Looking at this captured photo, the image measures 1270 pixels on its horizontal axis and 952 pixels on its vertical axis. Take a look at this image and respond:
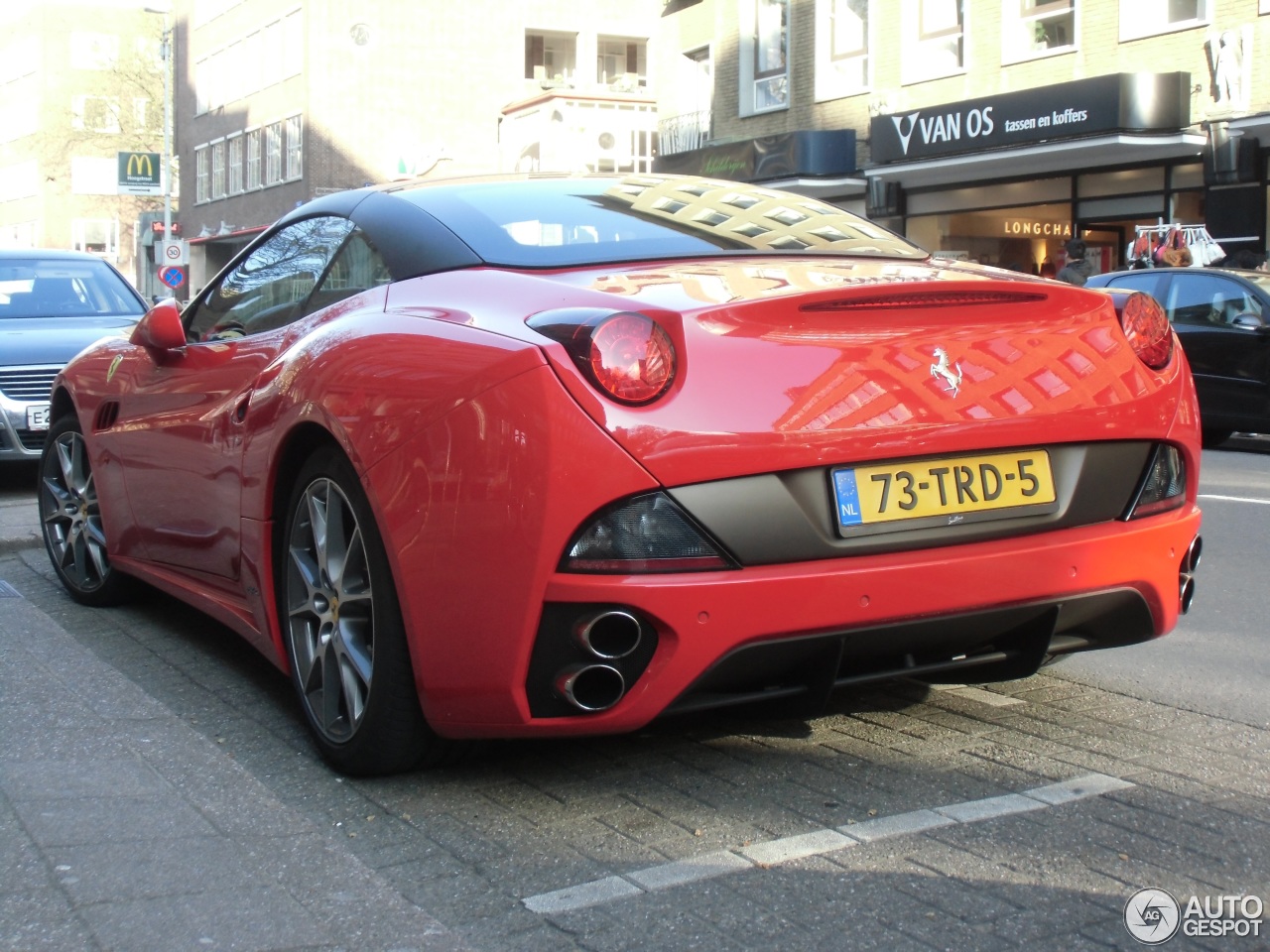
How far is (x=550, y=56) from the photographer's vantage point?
5147cm

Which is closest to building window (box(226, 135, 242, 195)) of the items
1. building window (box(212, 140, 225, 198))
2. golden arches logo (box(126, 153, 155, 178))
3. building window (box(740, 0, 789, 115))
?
building window (box(212, 140, 225, 198))

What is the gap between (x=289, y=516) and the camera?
3.84 m

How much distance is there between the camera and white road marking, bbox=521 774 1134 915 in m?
2.83

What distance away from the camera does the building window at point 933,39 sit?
79.4 ft

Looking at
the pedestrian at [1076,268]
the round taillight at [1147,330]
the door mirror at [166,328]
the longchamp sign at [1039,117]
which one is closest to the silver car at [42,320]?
the door mirror at [166,328]

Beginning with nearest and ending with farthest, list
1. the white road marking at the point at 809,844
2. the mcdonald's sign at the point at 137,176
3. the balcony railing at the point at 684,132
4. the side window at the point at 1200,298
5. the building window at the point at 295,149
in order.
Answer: the white road marking at the point at 809,844
the side window at the point at 1200,298
the balcony railing at the point at 684,132
the mcdonald's sign at the point at 137,176
the building window at the point at 295,149

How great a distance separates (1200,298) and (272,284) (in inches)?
422

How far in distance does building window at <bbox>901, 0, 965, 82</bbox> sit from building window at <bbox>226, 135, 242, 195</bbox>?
33.4 m

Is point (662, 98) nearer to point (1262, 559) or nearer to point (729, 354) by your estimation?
point (1262, 559)

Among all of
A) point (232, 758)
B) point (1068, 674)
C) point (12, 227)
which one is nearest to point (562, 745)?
point (232, 758)

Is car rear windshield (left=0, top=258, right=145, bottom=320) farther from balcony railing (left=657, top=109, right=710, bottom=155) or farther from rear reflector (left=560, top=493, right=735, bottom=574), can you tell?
balcony railing (left=657, top=109, right=710, bottom=155)

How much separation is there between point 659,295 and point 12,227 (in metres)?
85.5

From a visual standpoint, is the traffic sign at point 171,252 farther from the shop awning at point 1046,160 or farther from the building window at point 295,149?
the building window at point 295,149

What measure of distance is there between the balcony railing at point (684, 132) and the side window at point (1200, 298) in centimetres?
1782
